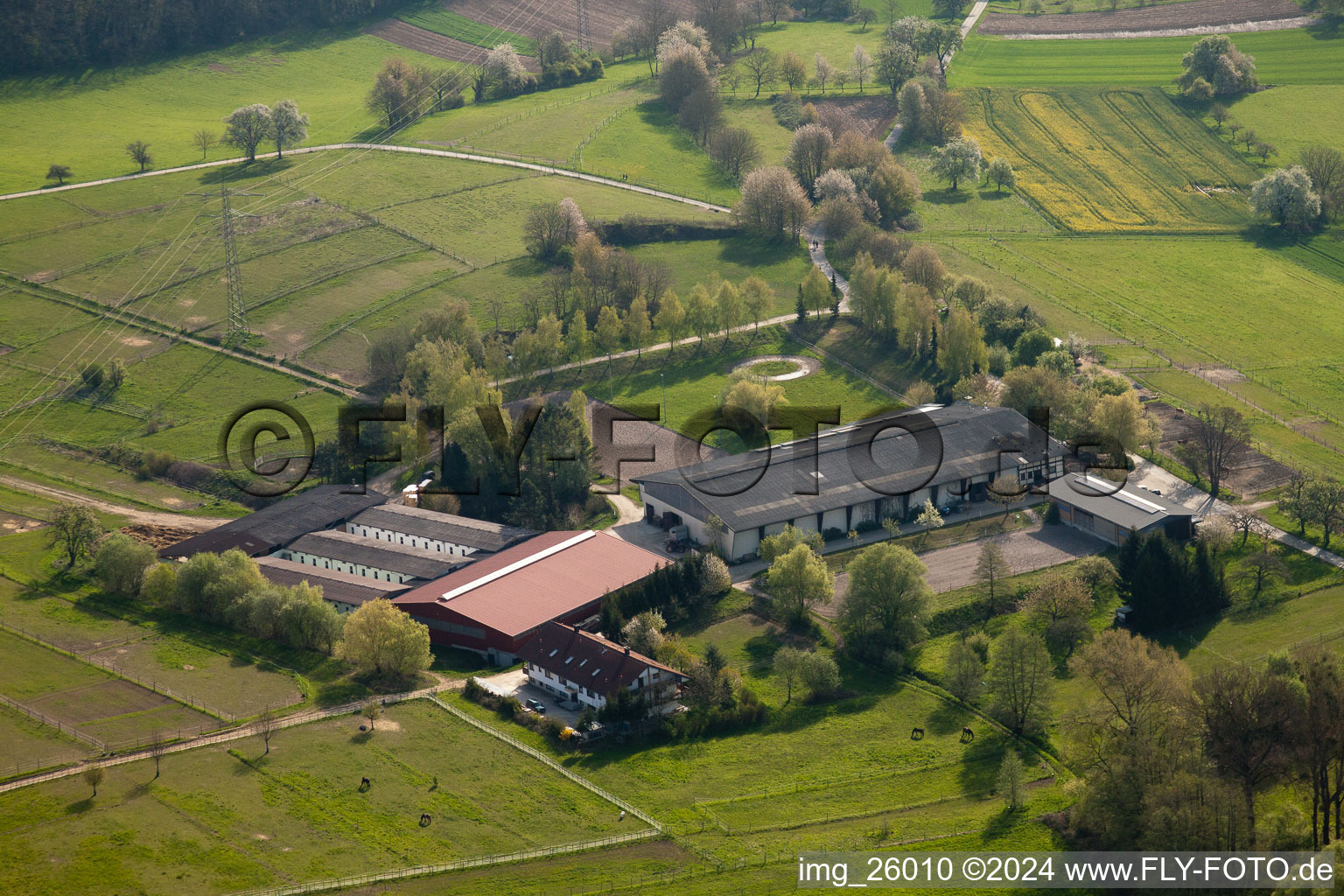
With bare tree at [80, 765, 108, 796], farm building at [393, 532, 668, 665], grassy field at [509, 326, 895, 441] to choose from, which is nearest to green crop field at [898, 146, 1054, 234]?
grassy field at [509, 326, 895, 441]

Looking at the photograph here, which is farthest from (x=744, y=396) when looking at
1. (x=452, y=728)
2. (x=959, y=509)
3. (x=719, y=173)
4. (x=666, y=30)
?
(x=666, y=30)

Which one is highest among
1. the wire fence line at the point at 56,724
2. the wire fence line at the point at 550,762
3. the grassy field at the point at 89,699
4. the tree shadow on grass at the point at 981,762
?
the wire fence line at the point at 56,724

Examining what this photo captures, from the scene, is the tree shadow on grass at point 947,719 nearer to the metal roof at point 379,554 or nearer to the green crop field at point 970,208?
the metal roof at point 379,554

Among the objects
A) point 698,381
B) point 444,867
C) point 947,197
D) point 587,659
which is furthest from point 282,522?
point 947,197

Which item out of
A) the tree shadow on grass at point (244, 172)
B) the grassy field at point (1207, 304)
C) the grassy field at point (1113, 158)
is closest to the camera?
the grassy field at point (1207, 304)

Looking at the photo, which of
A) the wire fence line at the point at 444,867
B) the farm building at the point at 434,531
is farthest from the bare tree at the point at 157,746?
the farm building at the point at 434,531

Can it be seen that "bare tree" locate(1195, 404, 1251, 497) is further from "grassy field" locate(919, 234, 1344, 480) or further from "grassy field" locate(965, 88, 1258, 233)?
"grassy field" locate(965, 88, 1258, 233)
